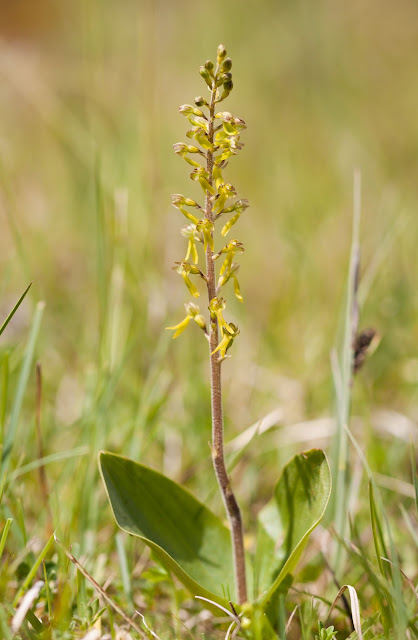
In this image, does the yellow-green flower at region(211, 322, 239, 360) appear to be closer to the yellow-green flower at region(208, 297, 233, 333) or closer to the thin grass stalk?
the yellow-green flower at region(208, 297, 233, 333)

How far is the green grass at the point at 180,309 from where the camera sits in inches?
84.4

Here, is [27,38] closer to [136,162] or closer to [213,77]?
[136,162]

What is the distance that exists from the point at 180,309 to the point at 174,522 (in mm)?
2475

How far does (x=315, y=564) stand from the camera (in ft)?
7.94

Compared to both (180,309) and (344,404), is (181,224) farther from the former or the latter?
(344,404)

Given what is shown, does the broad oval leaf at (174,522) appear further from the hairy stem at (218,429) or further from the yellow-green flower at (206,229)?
the yellow-green flower at (206,229)

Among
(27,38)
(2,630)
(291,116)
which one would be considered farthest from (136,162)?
(27,38)

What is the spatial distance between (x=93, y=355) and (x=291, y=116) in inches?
221

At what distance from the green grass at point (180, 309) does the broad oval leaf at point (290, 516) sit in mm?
137

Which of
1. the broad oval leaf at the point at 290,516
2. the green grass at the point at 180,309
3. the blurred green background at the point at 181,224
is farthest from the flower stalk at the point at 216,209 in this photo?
the blurred green background at the point at 181,224

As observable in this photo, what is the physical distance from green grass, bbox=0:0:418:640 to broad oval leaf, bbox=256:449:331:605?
0.45ft

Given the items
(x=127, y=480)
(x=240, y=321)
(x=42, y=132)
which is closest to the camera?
(x=127, y=480)

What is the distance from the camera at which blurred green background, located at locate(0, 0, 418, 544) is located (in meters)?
3.20

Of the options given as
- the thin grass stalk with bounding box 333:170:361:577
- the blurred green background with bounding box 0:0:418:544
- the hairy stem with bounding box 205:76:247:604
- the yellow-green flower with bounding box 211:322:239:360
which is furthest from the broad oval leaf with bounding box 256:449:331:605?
the blurred green background with bounding box 0:0:418:544
